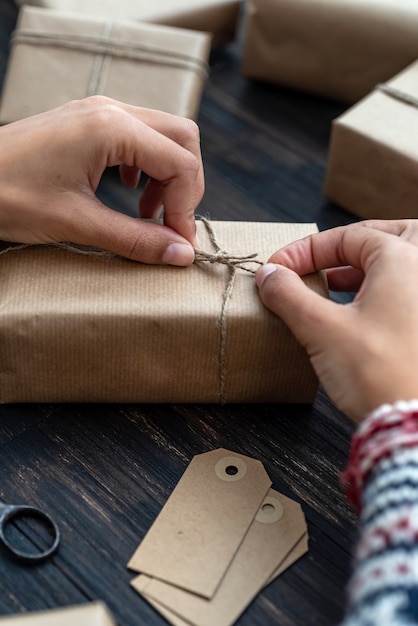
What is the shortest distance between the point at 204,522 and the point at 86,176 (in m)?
→ 0.35

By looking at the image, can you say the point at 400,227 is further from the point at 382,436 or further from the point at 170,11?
the point at 170,11

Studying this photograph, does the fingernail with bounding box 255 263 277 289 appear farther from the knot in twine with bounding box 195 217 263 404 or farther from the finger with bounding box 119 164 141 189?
the finger with bounding box 119 164 141 189

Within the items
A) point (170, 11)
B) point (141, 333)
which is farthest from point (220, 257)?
point (170, 11)

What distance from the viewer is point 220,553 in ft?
2.26

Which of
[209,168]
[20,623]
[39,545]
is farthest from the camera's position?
[209,168]

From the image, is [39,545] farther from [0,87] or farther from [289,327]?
[0,87]

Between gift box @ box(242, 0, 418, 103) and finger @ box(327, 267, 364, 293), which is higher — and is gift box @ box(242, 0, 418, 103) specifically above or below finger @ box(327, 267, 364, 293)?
above

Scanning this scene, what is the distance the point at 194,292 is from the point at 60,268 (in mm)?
136

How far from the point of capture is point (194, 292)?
2.49ft

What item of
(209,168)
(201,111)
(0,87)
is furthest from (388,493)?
(0,87)

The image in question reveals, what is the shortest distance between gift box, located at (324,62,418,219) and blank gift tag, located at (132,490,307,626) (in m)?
0.45

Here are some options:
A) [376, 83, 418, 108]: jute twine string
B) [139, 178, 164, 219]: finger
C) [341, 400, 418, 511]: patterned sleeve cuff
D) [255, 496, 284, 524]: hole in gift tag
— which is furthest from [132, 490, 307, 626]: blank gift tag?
[376, 83, 418, 108]: jute twine string

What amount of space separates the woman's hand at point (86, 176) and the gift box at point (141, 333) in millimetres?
25

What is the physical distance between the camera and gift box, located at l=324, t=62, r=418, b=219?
0.97 metres
